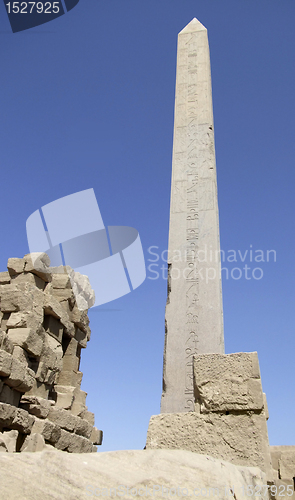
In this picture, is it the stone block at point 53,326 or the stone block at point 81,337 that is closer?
the stone block at point 53,326

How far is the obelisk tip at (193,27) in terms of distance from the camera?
6988mm

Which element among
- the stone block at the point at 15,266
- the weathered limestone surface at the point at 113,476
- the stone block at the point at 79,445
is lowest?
the weathered limestone surface at the point at 113,476

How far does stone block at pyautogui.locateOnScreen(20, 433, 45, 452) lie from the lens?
4984 mm

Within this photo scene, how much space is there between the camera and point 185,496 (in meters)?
1.55

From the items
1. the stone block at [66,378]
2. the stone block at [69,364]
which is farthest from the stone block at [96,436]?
the stone block at [69,364]

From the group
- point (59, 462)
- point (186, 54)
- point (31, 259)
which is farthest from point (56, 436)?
point (186, 54)

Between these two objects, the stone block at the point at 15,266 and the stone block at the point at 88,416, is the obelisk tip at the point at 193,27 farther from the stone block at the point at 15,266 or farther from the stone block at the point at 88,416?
the stone block at the point at 88,416

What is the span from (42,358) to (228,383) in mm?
3637

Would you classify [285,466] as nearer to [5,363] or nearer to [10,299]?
[5,363]

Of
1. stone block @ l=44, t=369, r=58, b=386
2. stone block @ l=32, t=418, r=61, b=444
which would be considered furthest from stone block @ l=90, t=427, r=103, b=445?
stone block @ l=32, t=418, r=61, b=444

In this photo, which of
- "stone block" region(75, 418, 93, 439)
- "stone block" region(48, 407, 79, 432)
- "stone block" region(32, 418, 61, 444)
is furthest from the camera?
"stone block" region(75, 418, 93, 439)

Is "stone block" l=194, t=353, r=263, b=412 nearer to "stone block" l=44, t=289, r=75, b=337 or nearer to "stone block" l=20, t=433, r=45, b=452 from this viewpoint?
"stone block" l=20, t=433, r=45, b=452

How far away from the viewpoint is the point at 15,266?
6.31 meters

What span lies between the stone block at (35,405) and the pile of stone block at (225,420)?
3126 mm
